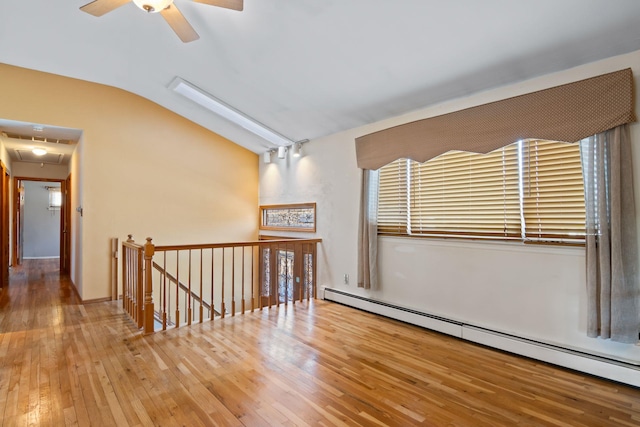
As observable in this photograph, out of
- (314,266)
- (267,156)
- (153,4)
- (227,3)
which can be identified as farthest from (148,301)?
(267,156)

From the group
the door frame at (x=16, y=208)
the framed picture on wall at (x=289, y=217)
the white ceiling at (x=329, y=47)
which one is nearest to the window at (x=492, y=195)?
the white ceiling at (x=329, y=47)

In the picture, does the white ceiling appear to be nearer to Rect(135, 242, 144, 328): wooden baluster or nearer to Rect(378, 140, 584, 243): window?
Rect(378, 140, 584, 243): window

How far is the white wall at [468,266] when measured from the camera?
2.69m

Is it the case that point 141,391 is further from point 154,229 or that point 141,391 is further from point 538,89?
point 538,89

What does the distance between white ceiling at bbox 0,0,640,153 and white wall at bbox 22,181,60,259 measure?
745 centimetres

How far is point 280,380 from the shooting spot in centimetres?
249

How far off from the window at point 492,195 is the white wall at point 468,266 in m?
0.15

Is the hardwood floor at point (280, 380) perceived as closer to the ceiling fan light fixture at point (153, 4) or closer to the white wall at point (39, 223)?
the ceiling fan light fixture at point (153, 4)

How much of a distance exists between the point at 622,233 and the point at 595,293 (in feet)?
1.57

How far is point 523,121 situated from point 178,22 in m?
2.97

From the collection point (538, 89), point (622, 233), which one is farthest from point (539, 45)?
point (622, 233)

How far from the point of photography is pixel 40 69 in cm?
425

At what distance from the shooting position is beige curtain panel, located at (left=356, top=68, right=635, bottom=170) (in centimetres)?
245

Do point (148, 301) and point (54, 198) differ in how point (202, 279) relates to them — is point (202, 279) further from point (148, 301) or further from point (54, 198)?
point (54, 198)
